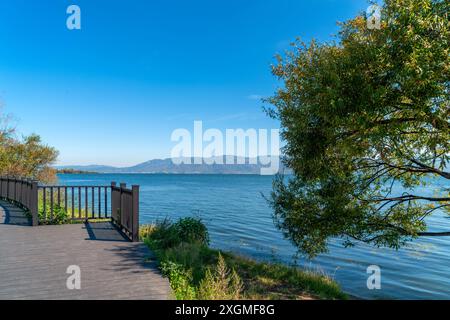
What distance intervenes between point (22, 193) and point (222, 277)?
11113 millimetres

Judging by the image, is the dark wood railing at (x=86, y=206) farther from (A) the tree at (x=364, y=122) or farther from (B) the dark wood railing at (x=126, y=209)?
(A) the tree at (x=364, y=122)

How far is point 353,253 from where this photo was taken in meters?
Result: 14.3

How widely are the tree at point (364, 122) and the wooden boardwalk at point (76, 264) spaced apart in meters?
4.16

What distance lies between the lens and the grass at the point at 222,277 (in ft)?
17.3

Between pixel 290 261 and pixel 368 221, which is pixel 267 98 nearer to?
pixel 368 221

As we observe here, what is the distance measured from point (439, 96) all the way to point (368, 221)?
356 cm

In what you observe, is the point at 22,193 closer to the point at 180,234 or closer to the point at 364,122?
the point at 180,234

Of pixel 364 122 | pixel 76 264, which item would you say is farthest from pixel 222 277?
pixel 364 122

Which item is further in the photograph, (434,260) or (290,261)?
(434,260)

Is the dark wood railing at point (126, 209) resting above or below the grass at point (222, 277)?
above

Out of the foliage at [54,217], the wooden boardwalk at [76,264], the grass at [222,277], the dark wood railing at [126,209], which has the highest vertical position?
the dark wood railing at [126,209]

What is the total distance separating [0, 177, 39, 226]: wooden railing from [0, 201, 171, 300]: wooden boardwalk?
750mm

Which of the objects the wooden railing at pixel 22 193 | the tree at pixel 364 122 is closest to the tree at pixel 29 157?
the wooden railing at pixel 22 193
